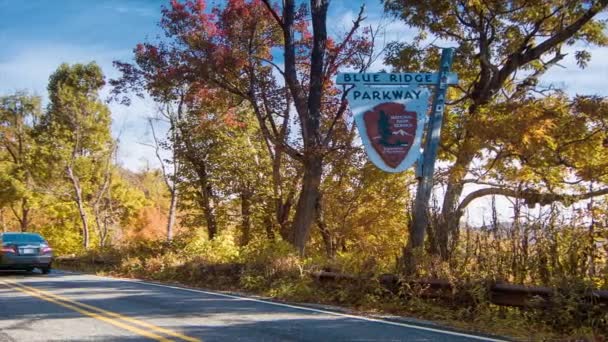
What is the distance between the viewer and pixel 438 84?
1089 centimetres

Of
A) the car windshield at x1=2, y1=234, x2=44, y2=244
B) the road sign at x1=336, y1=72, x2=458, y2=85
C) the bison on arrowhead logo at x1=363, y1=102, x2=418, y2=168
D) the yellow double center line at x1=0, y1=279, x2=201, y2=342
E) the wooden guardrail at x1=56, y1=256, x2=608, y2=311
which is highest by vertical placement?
the road sign at x1=336, y1=72, x2=458, y2=85

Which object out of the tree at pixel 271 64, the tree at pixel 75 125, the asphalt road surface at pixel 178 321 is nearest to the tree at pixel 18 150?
the tree at pixel 75 125

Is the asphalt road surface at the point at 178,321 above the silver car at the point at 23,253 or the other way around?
the other way around

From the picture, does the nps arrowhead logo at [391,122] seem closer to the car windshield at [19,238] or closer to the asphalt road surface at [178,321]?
the asphalt road surface at [178,321]

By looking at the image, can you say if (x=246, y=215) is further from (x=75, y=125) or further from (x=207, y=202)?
(x=75, y=125)

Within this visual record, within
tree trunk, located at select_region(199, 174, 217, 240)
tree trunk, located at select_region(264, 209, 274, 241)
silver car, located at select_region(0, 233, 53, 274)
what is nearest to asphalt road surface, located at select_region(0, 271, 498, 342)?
silver car, located at select_region(0, 233, 53, 274)

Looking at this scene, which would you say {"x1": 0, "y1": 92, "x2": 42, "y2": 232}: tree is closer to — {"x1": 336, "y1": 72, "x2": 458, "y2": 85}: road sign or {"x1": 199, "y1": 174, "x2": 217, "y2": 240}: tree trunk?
{"x1": 199, "y1": 174, "x2": 217, "y2": 240}: tree trunk

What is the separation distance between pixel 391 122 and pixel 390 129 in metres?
0.15

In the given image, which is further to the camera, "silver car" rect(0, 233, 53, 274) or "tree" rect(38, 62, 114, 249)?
"tree" rect(38, 62, 114, 249)

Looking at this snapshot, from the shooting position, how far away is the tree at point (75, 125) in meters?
32.5

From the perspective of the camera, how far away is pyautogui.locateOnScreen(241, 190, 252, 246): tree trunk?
22669mm

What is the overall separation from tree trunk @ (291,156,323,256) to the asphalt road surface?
14.1 feet

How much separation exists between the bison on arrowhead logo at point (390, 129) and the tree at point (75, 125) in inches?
1031

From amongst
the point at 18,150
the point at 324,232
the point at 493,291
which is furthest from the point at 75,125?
the point at 493,291
